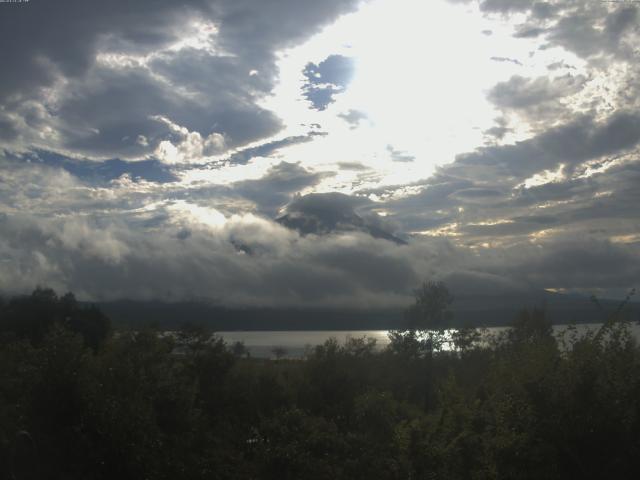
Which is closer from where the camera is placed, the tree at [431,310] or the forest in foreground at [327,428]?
the forest in foreground at [327,428]

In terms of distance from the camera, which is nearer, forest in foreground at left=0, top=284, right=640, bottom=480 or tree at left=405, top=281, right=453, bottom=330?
forest in foreground at left=0, top=284, right=640, bottom=480

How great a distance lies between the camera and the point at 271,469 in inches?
886

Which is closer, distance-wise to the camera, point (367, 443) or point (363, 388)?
point (367, 443)

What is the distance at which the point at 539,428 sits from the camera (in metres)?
18.7

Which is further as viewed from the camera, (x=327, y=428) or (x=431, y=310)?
(x=431, y=310)

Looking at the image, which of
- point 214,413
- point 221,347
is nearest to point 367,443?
point 214,413

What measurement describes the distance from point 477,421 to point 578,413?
20.3 ft

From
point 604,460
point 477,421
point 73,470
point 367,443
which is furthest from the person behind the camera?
point 367,443

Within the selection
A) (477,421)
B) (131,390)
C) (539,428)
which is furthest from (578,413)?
(131,390)

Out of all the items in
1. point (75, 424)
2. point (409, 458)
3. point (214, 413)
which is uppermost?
point (75, 424)

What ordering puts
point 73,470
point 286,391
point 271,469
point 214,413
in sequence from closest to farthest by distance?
point 73,470 → point 271,469 → point 214,413 → point 286,391

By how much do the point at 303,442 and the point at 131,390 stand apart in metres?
7.33

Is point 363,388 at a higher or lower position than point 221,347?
lower

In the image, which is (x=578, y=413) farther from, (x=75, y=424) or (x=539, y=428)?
(x=75, y=424)
